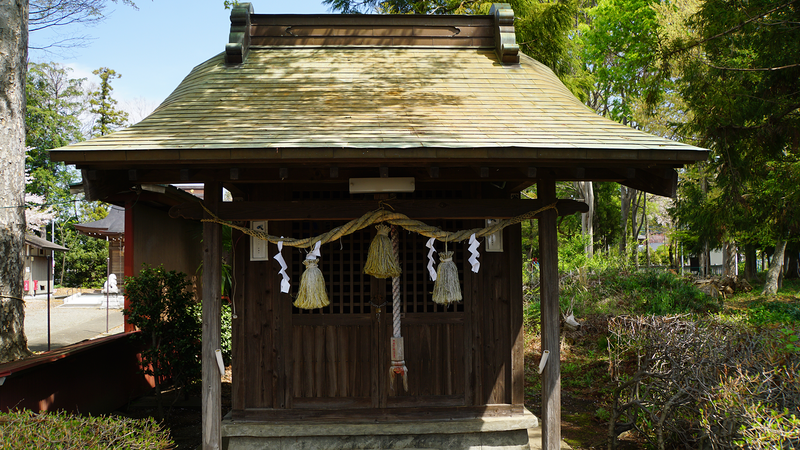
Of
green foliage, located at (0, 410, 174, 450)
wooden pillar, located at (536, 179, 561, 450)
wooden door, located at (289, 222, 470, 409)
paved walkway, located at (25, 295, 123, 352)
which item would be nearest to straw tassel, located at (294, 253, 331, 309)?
wooden door, located at (289, 222, 470, 409)

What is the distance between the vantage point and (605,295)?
12602mm

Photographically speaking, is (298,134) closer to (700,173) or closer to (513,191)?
(513,191)

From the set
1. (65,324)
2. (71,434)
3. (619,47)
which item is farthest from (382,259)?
(619,47)

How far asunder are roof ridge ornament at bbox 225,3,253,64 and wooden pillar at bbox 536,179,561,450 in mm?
4227

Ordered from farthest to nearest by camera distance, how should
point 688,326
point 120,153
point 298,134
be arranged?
point 688,326, point 298,134, point 120,153

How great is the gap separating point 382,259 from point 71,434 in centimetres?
279

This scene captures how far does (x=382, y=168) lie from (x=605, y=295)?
32.3 ft

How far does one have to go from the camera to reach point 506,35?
6.70 meters

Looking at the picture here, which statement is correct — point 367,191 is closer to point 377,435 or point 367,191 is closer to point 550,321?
point 550,321

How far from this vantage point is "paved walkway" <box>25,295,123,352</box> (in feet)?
37.2

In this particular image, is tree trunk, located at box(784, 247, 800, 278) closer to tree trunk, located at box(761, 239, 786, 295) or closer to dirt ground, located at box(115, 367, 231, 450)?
tree trunk, located at box(761, 239, 786, 295)

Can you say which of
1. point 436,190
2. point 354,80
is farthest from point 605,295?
point 354,80

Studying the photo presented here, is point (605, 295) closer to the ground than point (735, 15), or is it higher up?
closer to the ground

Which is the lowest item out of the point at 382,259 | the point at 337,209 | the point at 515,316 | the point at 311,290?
the point at 515,316
